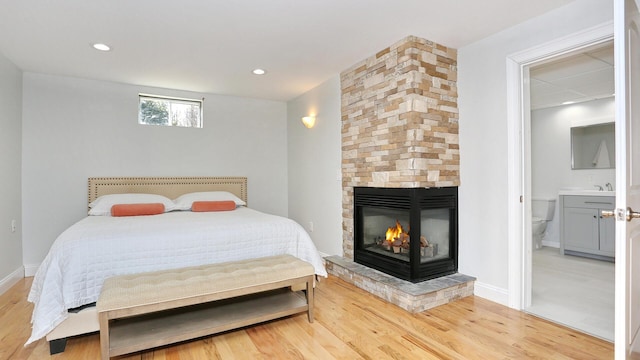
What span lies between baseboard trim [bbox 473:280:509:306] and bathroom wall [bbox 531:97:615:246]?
3141 millimetres

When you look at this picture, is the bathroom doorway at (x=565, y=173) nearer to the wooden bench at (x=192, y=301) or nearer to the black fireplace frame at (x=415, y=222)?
the black fireplace frame at (x=415, y=222)

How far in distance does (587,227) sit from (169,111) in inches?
235

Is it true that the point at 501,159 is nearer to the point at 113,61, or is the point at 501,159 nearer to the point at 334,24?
the point at 334,24

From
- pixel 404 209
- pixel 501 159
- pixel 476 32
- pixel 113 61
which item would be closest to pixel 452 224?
pixel 404 209

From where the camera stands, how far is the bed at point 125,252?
2.01 m

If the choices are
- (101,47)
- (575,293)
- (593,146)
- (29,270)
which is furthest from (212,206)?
(593,146)

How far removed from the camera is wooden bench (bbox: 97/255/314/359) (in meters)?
1.85

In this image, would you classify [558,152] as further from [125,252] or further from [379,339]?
[125,252]

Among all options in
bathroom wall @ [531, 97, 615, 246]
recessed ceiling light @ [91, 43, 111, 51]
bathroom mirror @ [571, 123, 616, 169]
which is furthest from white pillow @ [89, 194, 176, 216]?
bathroom mirror @ [571, 123, 616, 169]

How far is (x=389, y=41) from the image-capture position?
117 inches

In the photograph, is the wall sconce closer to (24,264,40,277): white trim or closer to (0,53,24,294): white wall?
(0,53,24,294): white wall

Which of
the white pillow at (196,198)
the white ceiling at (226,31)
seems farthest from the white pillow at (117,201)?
the white ceiling at (226,31)

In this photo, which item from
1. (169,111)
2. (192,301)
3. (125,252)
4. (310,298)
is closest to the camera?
(192,301)

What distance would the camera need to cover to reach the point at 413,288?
2697 millimetres
